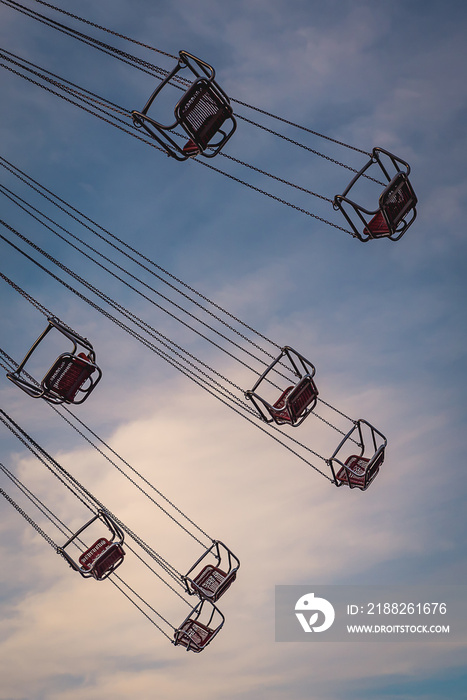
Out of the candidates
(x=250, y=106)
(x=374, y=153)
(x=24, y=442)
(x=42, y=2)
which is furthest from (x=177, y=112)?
(x=24, y=442)

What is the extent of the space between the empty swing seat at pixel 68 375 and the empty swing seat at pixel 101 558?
6.17 meters

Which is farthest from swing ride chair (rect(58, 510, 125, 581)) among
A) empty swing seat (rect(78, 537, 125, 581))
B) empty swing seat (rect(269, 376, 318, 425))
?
empty swing seat (rect(269, 376, 318, 425))

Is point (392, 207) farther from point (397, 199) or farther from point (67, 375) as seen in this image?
point (67, 375)

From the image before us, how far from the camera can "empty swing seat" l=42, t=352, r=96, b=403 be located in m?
12.6

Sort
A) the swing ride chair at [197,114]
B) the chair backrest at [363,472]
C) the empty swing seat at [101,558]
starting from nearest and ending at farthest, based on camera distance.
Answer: the swing ride chair at [197,114] < the chair backrest at [363,472] < the empty swing seat at [101,558]

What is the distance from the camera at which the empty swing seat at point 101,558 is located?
57.5 ft

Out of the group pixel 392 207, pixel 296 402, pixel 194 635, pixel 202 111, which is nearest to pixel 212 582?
pixel 194 635

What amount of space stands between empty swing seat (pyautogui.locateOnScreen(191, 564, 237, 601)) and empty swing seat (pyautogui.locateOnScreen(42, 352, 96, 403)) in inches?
277

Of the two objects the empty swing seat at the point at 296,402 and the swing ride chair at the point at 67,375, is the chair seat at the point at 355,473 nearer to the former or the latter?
the empty swing seat at the point at 296,402

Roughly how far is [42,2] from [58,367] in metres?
7.47

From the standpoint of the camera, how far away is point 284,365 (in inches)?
598

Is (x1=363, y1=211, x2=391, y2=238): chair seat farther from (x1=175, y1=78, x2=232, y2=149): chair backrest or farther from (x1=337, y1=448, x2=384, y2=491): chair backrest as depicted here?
(x1=337, y1=448, x2=384, y2=491): chair backrest

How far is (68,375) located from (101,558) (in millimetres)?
6598

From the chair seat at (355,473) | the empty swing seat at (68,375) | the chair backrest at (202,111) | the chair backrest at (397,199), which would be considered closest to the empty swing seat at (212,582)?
the chair seat at (355,473)
